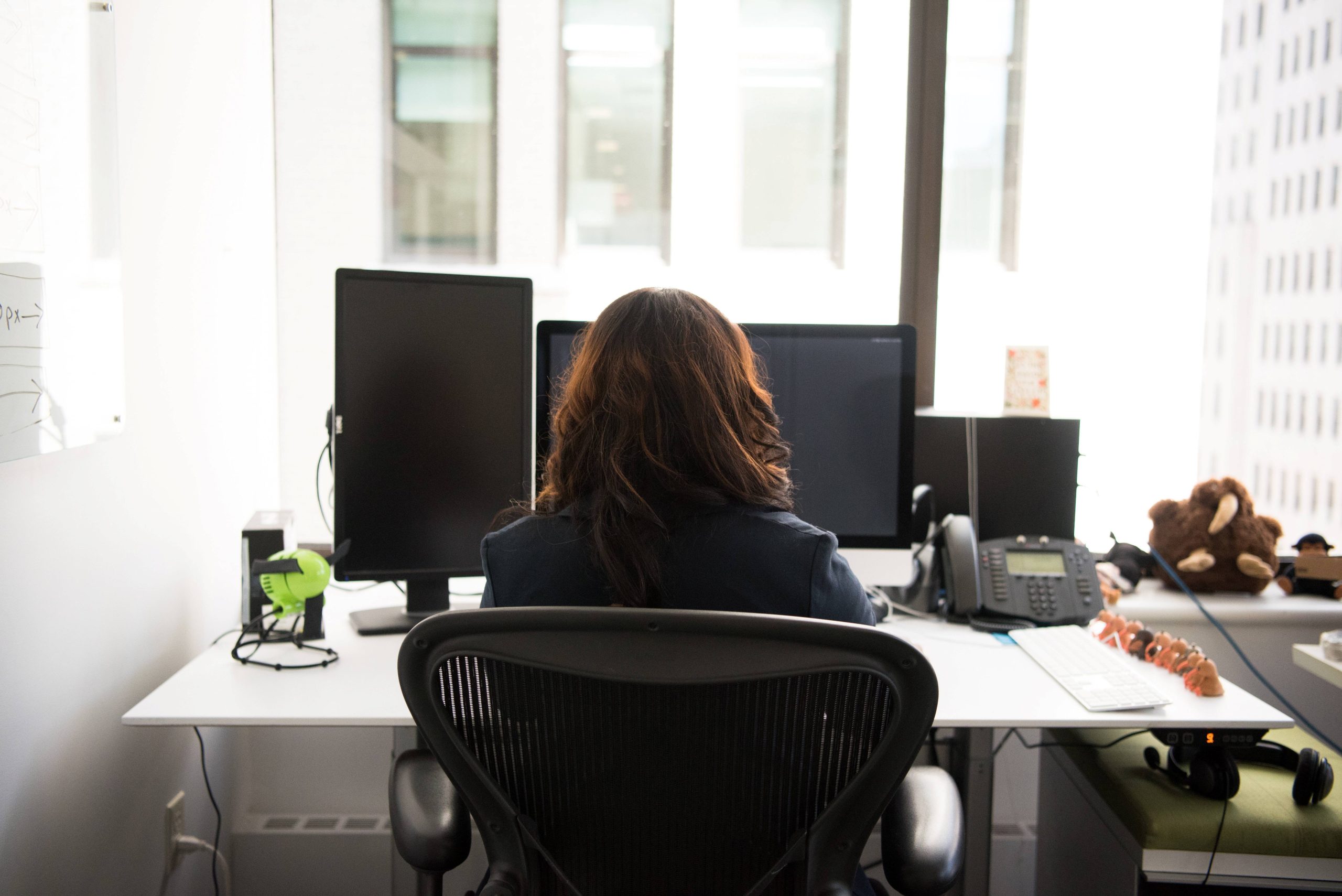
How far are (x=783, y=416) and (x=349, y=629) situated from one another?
0.87 metres

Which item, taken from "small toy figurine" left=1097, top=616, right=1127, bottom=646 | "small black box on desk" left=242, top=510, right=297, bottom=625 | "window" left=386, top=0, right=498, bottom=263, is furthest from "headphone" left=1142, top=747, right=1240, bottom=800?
"window" left=386, top=0, right=498, bottom=263

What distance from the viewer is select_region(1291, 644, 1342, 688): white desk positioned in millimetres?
1569

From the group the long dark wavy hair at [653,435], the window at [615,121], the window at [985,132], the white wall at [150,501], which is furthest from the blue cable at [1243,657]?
the white wall at [150,501]

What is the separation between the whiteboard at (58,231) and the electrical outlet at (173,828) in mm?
749

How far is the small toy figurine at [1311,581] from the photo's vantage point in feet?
6.82

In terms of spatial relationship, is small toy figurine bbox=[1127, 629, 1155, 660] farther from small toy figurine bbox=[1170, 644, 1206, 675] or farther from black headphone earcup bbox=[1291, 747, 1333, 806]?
black headphone earcup bbox=[1291, 747, 1333, 806]

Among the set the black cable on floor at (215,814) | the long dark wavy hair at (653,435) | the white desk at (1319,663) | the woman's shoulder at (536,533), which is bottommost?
the black cable on floor at (215,814)

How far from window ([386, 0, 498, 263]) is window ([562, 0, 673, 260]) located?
0.30 meters

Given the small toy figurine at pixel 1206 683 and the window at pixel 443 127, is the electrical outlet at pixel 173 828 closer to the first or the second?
the window at pixel 443 127

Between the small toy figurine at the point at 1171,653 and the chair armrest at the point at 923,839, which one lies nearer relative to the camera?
the chair armrest at the point at 923,839

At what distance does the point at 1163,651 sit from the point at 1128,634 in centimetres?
9

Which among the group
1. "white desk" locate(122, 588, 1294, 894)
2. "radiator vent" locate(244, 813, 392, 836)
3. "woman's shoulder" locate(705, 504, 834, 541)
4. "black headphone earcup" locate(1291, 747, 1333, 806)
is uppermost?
"woman's shoulder" locate(705, 504, 834, 541)

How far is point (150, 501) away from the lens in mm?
1592

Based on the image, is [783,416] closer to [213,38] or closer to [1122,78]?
[213,38]
